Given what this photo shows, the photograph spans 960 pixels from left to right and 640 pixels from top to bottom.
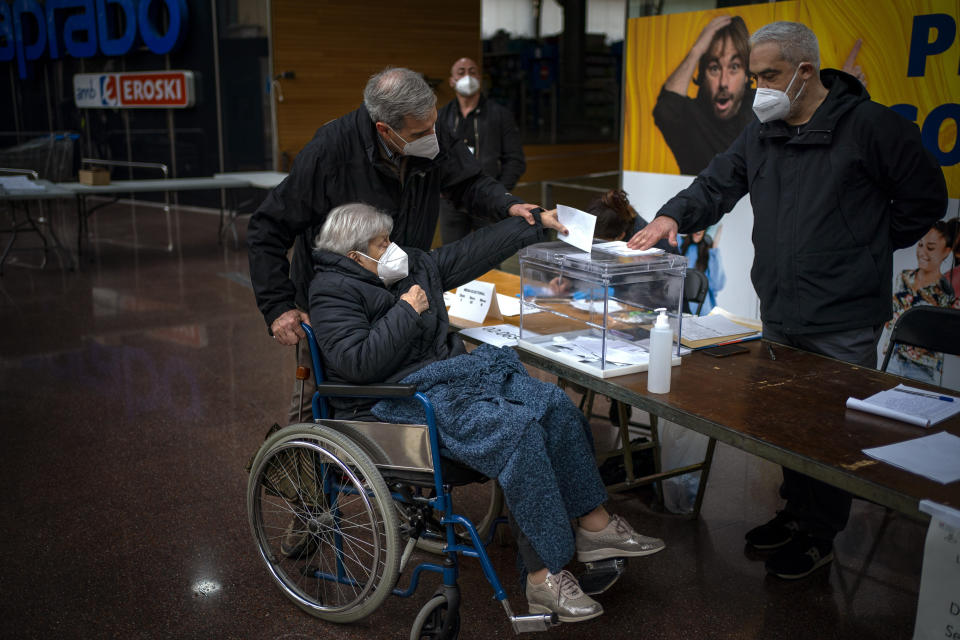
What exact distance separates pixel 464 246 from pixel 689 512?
1379 millimetres

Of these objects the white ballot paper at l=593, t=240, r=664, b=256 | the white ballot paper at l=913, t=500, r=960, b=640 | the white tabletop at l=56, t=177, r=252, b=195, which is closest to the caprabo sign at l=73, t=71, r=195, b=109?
the white tabletop at l=56, t=177, r=252, b=195

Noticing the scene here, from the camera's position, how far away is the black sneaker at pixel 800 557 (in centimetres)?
273

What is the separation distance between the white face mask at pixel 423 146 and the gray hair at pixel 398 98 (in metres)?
0.05

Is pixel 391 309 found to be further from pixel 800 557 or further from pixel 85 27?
pixel 85 27

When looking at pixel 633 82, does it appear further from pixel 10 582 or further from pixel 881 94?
pixel 10 582

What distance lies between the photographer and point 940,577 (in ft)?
5.49

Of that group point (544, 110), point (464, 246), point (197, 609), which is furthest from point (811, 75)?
point (544, 110)

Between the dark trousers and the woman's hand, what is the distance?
1.24m

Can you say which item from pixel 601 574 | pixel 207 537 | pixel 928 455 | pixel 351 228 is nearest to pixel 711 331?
pixel 601 574

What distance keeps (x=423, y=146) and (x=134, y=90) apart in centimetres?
1058

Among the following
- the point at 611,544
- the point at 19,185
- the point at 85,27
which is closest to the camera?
the point at 611,544

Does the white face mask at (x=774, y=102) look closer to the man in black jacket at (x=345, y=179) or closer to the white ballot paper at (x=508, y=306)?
the man in black jacket at (x=345, y=179)

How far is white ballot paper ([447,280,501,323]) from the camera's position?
3012mm

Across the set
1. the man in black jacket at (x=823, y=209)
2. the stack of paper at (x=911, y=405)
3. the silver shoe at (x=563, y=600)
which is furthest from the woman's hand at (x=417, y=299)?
the stack of paper at (x=911, y=405)
